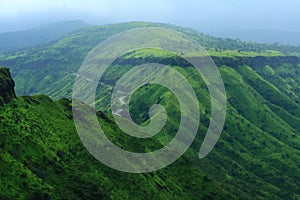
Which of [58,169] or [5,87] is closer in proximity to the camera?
[58,169]

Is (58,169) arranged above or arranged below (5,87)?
below

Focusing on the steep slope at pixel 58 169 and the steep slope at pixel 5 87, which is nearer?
the steep slope at pixel 58 169

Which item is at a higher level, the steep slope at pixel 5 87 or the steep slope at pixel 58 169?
the steep slope at pixel 5 87

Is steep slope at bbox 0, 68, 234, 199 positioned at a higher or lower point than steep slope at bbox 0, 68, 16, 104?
lower

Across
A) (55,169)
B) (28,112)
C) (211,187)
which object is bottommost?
(211,187)

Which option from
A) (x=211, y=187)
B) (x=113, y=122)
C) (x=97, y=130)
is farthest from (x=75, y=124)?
(x=211, y=187)

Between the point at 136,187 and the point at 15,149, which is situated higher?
the point at 15,149

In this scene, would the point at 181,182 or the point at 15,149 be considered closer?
the point at 15,149

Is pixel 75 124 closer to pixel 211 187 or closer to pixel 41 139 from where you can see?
pixel 41 139

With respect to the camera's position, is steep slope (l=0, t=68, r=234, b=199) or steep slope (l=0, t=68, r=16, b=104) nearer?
steep slope (l=0, t=68, r=234, b=199)

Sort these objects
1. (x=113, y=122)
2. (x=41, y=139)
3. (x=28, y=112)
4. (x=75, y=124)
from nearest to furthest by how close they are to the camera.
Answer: (x=41, y=139)
(x=28, y=112)
(x=75, y=124)
(x=113, y=122)

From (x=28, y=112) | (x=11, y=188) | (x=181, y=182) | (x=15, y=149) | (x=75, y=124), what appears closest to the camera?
(x=11, y=188)
